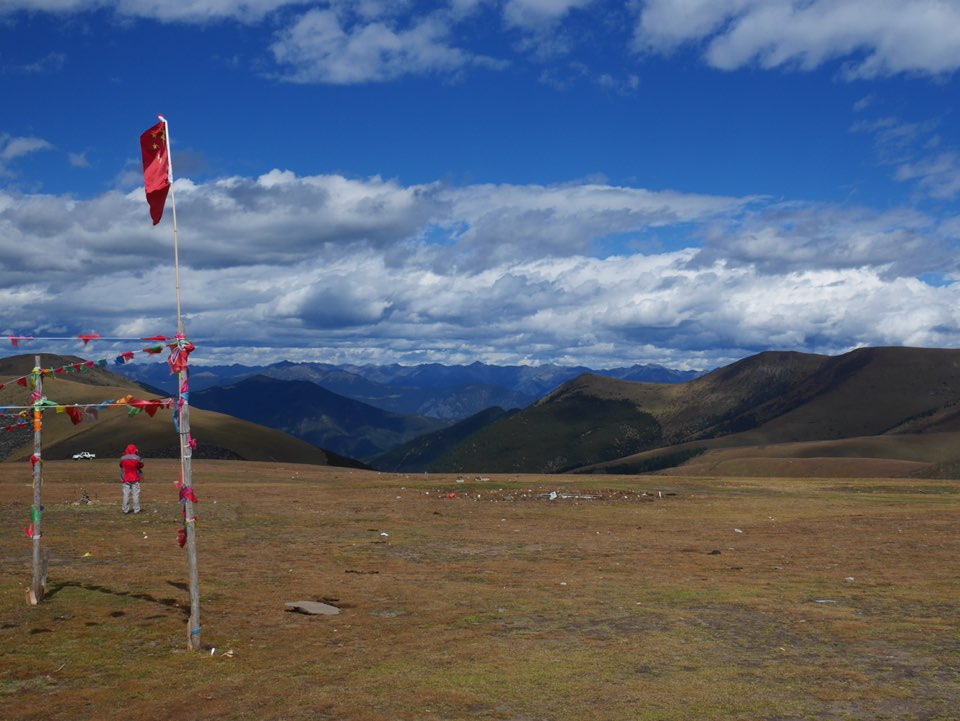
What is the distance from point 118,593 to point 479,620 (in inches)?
325

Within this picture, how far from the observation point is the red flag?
15703 millimetres

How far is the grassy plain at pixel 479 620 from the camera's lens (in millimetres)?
12070

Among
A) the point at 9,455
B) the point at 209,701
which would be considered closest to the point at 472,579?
the point at 209,701

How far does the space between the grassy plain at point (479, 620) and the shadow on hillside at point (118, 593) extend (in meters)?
0.15

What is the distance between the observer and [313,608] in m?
17.8

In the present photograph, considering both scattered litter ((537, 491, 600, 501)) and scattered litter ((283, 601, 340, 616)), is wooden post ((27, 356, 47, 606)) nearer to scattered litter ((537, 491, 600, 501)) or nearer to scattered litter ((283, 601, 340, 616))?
scattered litter ((283, 601, 340, 616))

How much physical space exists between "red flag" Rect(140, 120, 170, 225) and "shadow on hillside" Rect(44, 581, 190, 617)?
8.07 meters

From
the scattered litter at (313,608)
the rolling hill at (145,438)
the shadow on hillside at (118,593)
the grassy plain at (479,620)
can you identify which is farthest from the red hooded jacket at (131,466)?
the rolling hill at (145,438)

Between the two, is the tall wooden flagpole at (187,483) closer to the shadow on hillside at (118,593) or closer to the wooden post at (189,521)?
the wooden post at (189,521)

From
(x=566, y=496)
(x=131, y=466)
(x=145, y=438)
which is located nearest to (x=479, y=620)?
(x=131, y=466)

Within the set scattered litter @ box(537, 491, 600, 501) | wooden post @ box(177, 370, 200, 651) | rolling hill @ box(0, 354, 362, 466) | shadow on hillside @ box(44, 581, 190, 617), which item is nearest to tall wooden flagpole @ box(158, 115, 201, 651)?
wooden post @ box(177, 370, 200, 651)

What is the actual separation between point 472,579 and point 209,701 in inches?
429

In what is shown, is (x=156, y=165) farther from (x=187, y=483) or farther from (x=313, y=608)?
(x=313, y=608)

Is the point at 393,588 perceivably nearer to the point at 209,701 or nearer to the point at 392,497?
the point at 209,701
